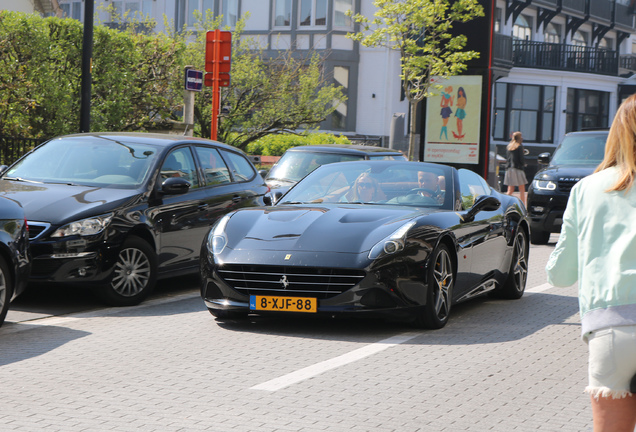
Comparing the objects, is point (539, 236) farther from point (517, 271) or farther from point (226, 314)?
point (226, 314)

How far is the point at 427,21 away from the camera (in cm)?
2472

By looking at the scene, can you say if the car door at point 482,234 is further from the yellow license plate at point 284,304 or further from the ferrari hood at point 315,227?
the yellow license plate at point 284,304

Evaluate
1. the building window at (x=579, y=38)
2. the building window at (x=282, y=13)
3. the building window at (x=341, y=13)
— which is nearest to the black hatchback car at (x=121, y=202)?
the building window at (x=341, y=13)

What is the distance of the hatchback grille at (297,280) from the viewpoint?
7367 millimetres

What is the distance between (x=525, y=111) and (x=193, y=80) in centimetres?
2972

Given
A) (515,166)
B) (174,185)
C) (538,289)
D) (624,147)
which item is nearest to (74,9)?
(515,166)

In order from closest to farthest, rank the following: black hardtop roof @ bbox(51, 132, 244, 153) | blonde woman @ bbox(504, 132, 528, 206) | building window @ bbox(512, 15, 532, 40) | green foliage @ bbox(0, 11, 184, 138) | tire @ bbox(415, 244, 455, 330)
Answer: tire @ bbox(415, 244, 455, 330) → black hardtop roof @ bbox(51, 132, 244, 153) → green foliage @ bbox(0, 11, 184, 138) → blonde woman @ bbox(504, 132, 528, 206) → building window @ bbox(512, 15, 532, 40)

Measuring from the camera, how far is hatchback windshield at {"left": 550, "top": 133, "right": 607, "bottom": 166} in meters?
17.2

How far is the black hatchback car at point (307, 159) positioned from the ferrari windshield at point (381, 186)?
17.6ft

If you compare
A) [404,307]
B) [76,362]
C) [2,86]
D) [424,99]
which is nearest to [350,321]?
[404,307]

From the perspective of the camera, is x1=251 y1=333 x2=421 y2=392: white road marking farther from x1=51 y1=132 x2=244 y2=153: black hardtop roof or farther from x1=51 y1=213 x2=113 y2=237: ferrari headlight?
x1=51 y1=132 x2=244 y2=153: black hardtop roof

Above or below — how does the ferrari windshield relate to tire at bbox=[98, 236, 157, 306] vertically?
above

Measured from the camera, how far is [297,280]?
7.41 meters

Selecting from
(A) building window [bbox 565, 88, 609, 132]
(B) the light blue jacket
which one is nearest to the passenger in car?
(B) the light blue jacket
